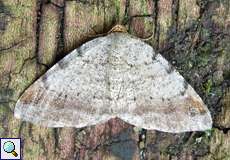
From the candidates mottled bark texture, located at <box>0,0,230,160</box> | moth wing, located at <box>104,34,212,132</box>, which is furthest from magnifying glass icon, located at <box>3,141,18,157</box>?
moth wing, located at <box>104,34,212,132</box>

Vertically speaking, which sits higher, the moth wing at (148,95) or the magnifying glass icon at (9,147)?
the moth wing at (148,95)

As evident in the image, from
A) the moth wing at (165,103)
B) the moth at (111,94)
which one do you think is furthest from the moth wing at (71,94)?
the moth wing at (165,103)

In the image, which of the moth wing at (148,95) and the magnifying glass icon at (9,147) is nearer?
the moth wing at (148,95)

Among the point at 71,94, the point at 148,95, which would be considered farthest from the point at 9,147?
the point at 148,95

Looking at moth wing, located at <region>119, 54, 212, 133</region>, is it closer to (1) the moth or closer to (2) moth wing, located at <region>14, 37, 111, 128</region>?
(1) the moth

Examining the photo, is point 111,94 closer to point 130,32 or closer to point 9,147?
point 130,32

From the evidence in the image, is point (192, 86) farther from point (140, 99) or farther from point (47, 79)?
point (47, 79)

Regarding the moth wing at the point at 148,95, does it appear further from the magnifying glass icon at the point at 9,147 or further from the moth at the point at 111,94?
the magnifying glass icon at the point at 9,147
